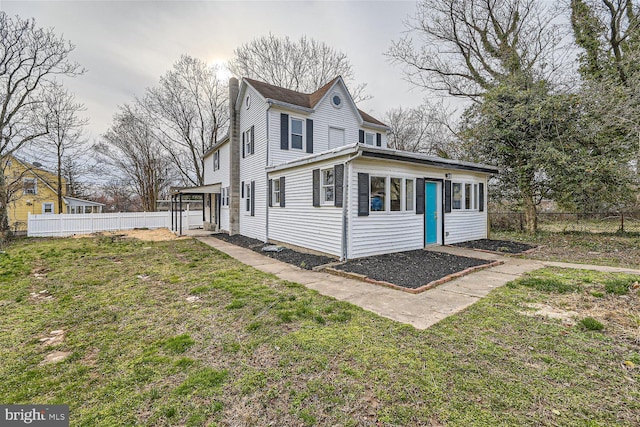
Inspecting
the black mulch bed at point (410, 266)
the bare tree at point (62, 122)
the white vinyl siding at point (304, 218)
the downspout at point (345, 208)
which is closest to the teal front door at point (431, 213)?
the black mulch bed at point (410, 266)

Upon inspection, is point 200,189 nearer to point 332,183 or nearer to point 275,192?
point 275,192

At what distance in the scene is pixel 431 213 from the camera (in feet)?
31.2

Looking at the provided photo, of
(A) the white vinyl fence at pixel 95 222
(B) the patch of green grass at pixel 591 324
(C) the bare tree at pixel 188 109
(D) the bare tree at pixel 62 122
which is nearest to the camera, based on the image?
(B) the patch of green grass at pixel 591 324

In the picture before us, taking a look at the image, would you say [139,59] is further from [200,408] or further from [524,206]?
[524,206]

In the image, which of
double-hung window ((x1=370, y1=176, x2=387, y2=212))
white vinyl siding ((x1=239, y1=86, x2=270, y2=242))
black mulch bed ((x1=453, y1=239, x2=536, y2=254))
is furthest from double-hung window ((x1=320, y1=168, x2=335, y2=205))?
black mulch bed ((x1=453, y1=239, x2=536, y2=254))

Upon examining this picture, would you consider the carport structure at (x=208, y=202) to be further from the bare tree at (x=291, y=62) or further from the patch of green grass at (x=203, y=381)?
the patch of green grass at (x=203, y=381)

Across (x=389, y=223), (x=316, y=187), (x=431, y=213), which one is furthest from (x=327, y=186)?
(x=431, y=213)

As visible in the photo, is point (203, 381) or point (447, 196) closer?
point (203, 381)

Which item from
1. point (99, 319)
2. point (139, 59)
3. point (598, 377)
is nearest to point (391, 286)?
point (598, 377)

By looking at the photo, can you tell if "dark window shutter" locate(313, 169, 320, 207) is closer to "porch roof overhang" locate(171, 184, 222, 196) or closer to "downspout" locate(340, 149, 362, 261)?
"downspout" locate(340, 149, 362, 261)

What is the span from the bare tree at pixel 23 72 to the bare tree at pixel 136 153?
832cm

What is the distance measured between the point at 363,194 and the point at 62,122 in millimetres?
22256

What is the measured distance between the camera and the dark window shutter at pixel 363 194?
24.6 ft

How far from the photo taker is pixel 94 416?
2.04m
